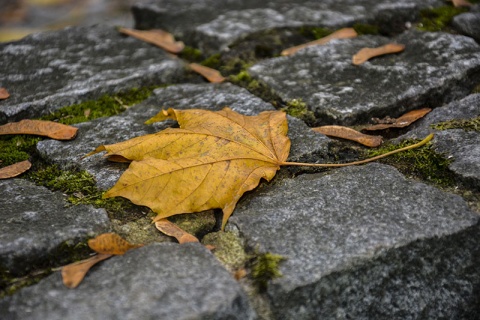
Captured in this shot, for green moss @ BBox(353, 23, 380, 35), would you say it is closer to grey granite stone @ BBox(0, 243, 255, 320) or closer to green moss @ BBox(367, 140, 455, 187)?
green moss @ BBox(367, 140, 455, 187)

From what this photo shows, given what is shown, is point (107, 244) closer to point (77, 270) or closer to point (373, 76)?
point (77, 270)

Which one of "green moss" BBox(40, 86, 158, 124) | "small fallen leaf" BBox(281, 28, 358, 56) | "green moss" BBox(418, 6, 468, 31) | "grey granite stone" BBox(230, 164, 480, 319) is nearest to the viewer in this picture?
"grey granite stone" BBox(230, 164, 480, 319)

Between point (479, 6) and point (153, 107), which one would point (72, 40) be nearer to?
point (153, 107)

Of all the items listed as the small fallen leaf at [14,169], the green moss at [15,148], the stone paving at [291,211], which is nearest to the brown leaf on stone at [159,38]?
the stone paving at [291,211]

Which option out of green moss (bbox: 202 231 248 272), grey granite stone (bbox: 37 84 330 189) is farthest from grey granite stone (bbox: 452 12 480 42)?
green moss (bbox: 202 231 248 272)

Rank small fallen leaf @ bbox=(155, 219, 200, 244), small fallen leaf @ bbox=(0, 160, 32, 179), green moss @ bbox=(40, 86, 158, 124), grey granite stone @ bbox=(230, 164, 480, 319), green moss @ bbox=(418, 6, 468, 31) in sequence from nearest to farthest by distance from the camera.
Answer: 1. grey granite stone @ bbox=(230, 164, 480, 319)
2. small fallen leaf @ bbox=(155, 219, 200, 244)
3. small fallen leaf @ bbox=(0, 160, 32, 179)
4. green moss @ bbox=(40, 86, 158, 124)
5. green moss @ bbox=(418, 6, 468, 31)

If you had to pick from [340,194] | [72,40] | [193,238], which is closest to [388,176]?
[340,194]
